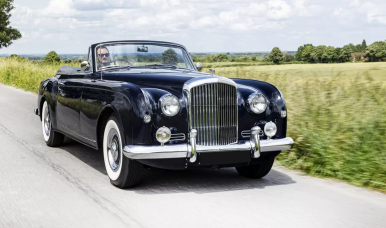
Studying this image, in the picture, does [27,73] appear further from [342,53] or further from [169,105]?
[169,105]

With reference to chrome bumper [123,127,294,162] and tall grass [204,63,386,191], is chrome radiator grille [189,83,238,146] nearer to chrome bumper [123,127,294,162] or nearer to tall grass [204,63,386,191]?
chrome bumper [123,127,294,162]

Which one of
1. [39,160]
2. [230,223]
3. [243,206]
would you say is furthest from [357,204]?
[39,160]

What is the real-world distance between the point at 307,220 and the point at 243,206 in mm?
653

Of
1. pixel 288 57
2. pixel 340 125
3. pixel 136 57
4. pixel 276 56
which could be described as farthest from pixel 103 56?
pixel 288 57

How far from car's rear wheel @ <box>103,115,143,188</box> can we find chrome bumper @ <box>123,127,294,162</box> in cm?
24

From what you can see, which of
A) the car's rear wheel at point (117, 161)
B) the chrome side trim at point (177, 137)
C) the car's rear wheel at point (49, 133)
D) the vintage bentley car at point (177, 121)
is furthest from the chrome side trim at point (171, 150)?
the car's rear wheel at point (49, 133)

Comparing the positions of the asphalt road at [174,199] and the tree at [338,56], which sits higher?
the tree at [338,56]

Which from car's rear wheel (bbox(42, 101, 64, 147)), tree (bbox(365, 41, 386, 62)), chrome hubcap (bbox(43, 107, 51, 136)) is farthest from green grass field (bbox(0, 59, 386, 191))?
tree (bbox(365, 41, 386, 62))

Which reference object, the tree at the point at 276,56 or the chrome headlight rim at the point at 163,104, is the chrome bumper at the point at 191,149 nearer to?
the chrome headlight rim at the point at 163,104

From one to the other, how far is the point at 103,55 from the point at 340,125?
3285 millimetres

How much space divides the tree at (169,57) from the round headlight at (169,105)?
190 centimetres

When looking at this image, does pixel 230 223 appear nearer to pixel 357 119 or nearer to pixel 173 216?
pixel 173 216

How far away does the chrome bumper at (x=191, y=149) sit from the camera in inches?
190

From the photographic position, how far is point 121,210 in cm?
443
